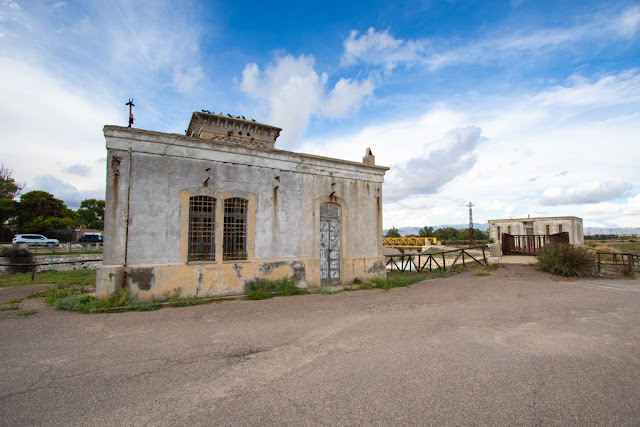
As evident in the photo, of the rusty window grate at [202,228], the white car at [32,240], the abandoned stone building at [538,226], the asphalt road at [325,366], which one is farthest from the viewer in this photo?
the abandoned stone building at [538,226]

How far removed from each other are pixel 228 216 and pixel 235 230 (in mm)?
456

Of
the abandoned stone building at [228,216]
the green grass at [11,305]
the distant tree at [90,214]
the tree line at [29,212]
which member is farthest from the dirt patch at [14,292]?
the distant tree at [90,214]

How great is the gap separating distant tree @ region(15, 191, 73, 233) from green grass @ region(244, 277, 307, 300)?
130 feet

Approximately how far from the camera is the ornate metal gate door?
36.5 feet

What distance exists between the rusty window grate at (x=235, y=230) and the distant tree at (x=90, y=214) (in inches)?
2076

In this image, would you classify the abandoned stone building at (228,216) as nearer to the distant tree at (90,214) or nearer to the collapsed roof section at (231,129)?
the collapsed roof section at (231,129)

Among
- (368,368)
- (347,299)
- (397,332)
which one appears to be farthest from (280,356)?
(347,299)

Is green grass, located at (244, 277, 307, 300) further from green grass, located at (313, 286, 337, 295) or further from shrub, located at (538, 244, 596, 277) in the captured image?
shrub, located at (538, 244, 596, 277)

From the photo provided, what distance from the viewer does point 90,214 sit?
51750 mm

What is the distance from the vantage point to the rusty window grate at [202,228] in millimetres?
8844

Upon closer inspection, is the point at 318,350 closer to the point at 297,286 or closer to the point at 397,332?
the point at 397,332

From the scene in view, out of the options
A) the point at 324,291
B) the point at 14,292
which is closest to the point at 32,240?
the point at 14,292

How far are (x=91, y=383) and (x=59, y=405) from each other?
50cm

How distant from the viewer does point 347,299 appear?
29.6ft
